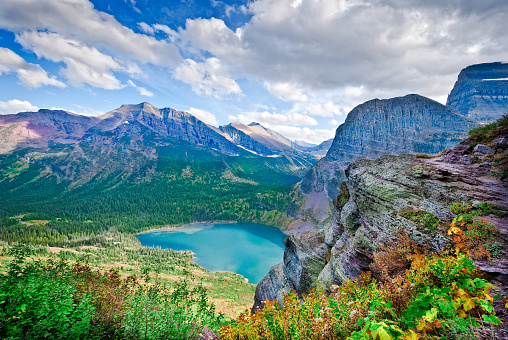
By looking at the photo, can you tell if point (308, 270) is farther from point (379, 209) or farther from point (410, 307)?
point (410, 307)

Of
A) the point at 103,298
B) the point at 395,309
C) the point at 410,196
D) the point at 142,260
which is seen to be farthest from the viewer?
the point at 142,260

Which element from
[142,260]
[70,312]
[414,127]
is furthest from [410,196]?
[414,127]

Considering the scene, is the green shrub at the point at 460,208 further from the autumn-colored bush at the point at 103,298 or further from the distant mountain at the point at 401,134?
the distant mountain at the point at 401,134

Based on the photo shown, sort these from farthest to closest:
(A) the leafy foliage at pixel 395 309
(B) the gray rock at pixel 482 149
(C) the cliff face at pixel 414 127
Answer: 1. (C) the cliff face at pixel 414 127
2. (B) the gray rock at pixel 482 149
3. (A) the leafy foliage at pixel 395 309

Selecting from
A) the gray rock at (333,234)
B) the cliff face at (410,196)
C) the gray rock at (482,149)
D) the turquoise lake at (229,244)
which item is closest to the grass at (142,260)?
the turquoise lake at (229,244)

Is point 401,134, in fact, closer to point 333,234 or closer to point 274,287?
point 333,234

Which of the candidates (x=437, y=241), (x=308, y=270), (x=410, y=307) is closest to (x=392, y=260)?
(x=437, y=241)

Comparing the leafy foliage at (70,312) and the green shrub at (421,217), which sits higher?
the green shrub at (421,217)
